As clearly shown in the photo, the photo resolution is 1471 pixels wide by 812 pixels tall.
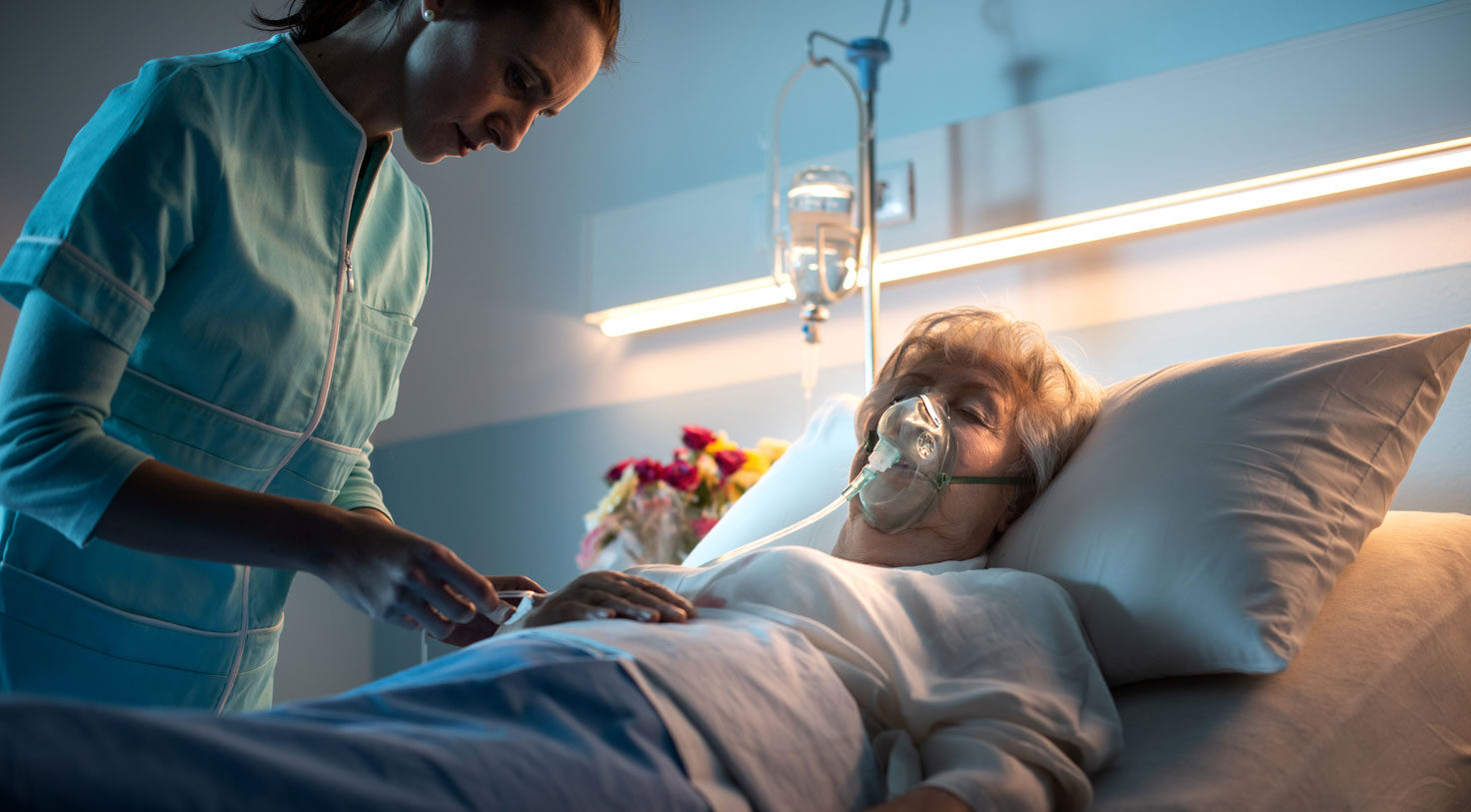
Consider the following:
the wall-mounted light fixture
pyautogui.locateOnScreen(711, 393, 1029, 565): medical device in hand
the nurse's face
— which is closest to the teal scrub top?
the nurse's face

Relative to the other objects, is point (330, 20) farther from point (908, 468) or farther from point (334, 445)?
point (908, 468)

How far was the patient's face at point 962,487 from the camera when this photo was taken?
149 centimetres

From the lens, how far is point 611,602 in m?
1.09

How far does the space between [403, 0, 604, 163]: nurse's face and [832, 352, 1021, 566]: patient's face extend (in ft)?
2.12

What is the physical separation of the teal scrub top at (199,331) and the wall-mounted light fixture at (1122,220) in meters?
1.09

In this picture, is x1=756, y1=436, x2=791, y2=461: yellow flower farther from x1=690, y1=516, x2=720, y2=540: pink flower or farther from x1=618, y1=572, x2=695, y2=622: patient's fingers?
x1=618, y1=572, x2=695, y2=622: patient's fingers

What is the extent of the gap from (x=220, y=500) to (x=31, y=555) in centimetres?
37

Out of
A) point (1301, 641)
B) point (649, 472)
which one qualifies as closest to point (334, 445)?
point (649, 472)

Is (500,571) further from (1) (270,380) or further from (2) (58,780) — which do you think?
(2) (58,780)

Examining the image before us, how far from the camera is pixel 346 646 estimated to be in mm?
3150

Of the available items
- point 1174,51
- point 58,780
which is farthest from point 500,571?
point 58,780

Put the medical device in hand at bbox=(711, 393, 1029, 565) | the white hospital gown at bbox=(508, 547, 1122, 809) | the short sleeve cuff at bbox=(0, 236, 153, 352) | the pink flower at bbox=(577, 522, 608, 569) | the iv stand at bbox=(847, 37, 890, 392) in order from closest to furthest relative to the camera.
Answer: the white hospital gown at bbox=(508, 547, 1122, 809), the short sleeve cuff at bbox=(0, 236, 153, 352), the medical device in hand at bbox=(711, 393, 1029, 565), the iv stand at bbox=(847, 37, 890, 392), the pink flower at bbox=(577, 522, 608, 569)

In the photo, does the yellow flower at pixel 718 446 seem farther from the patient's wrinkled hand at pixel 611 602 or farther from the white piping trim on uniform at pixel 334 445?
the patient's wrinkled hand at pixel 611 602

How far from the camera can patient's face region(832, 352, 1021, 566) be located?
1491mm
